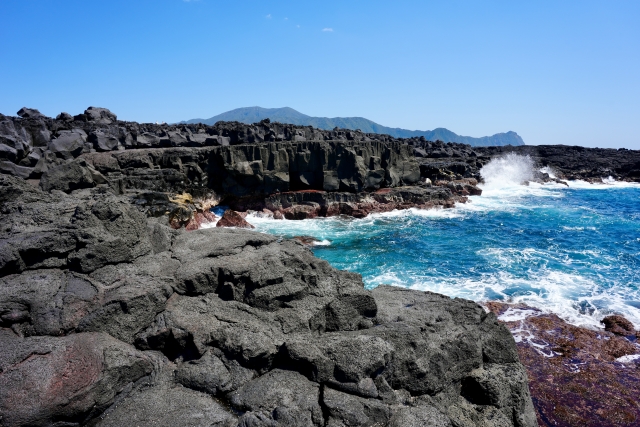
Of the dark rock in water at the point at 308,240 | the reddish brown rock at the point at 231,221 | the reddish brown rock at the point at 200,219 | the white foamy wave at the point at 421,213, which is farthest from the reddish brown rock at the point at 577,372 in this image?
the white foamy wave at the point at 421,213

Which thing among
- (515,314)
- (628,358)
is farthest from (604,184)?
(628,358)

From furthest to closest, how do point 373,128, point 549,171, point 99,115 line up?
point 373,128
point 549,171
point 99,115

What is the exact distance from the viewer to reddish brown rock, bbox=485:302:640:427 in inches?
399

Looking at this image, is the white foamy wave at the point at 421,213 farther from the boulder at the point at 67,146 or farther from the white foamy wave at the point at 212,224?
the boulder at the point at 67,146

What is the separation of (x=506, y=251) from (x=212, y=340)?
73.8 ft

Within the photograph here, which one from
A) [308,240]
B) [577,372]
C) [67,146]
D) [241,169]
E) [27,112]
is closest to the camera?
[577,372]

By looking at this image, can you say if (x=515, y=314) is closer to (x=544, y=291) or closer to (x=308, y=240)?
(x=544, y=291)

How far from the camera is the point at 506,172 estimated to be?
58781 mm

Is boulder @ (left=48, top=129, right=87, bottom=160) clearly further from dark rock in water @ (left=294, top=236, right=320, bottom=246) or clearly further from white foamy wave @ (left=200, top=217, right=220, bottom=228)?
dark rock in water @ (left=294, top=236, right=320, bottom=246)

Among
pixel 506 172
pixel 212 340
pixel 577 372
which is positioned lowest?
pixel 577 372

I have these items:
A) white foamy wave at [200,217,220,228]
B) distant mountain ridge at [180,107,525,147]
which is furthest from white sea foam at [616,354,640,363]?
distant mountain ridge at [180,107,525,147]

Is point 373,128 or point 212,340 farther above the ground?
point 373,128

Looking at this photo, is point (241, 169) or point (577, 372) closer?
point (577, 372)

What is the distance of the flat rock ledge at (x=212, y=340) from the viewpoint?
17.2 feet
